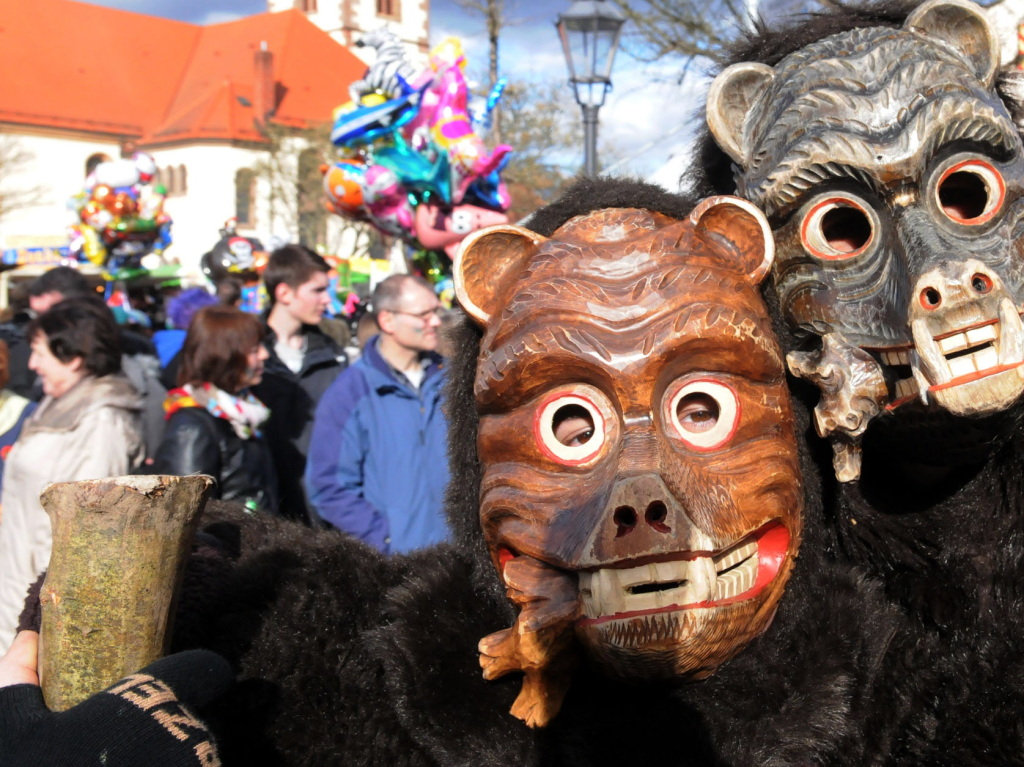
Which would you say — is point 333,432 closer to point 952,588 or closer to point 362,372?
point 362,372

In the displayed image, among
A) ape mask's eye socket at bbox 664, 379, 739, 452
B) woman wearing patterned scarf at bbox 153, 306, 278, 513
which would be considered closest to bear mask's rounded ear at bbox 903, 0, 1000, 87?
ape mask's eye socket at bbox 664, 379, 739, 452

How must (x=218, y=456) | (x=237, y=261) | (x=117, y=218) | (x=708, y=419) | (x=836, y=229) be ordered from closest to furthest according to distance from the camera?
(x=708, y=419) < (x=836, y=229) < (x=218, y=456) < (x=237, y=261) < (x=117, y=218)

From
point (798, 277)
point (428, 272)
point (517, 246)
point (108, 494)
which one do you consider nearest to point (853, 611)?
point (798, 277)

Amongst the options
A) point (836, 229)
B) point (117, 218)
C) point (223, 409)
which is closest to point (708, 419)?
point (836, 229)

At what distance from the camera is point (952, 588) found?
5.62 ft

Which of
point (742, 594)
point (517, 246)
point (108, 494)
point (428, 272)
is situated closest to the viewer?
point (108, 494)

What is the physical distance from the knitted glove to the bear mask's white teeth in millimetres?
601

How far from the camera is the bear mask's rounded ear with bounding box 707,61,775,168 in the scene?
1900 millimetres

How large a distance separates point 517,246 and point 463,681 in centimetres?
76

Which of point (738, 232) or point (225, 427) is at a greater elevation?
point (738, 232)

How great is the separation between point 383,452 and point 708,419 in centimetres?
278

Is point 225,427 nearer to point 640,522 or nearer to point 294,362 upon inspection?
point 294,362

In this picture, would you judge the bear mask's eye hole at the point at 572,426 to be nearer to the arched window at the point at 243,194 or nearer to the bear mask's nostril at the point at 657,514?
the bear mask's nostril at the point at 657,514

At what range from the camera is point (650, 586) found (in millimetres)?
1533
